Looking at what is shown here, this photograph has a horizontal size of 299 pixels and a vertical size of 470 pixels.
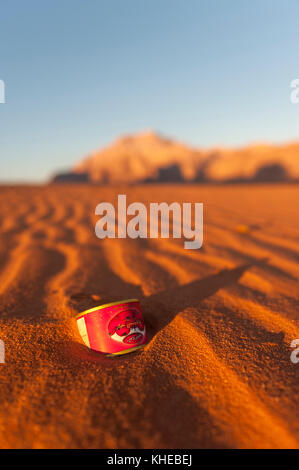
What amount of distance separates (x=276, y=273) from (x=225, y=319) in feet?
2.61

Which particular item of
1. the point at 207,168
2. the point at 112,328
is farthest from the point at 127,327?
the point at 207,168

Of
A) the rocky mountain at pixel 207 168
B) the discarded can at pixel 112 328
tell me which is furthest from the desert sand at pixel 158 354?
the rocky mountain at pixel 207 168

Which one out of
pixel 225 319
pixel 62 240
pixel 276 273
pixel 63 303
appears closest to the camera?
pixel 225 319

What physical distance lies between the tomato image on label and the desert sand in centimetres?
7

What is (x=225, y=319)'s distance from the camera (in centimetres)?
146

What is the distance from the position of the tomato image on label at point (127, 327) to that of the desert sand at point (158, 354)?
0.07 meters

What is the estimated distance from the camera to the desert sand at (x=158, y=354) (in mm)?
863

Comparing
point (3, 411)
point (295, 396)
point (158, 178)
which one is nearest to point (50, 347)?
point (3, 411)

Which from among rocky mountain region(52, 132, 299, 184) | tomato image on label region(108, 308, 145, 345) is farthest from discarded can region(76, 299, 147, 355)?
rocky mountain region(52, 132, 299, 184)

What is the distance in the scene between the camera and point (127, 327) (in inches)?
47.3

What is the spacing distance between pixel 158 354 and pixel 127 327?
163 millimetres

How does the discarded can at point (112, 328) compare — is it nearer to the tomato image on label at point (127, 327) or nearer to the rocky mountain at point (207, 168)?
the tomato image on label at point (127, 327)

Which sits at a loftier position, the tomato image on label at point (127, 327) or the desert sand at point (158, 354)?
the tomato image on label at point (127, 327)

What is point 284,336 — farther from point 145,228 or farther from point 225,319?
point 145,228
